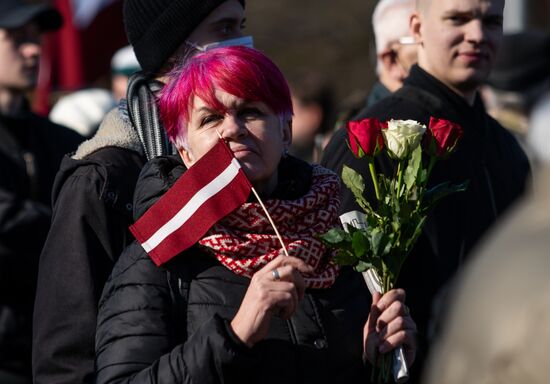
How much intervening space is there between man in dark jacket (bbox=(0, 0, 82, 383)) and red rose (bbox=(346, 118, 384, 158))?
2.02 meters

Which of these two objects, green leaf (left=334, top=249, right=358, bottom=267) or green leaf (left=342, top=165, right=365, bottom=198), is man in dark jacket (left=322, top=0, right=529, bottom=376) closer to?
green leaf (left=342, top=165, right=365, bottom=198)

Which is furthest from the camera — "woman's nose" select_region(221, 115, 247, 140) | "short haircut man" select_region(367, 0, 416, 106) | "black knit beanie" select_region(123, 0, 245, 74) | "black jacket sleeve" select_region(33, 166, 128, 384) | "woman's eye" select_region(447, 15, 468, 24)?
"short haircut man" select_region(367, 0, 416, 106)

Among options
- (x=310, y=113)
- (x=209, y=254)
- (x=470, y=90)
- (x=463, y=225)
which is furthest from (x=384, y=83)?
(x=209, y=254)

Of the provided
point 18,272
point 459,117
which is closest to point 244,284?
point 459,117

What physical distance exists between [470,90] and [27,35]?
242 cm

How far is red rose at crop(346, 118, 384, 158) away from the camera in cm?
310

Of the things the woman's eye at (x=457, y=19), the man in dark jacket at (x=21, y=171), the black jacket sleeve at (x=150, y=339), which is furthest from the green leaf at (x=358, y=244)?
the man in dark jacket at (x=21, y=171)

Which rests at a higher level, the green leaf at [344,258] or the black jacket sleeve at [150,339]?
the green leaf at [344,258]

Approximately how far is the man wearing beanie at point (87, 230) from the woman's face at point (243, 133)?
39 cm

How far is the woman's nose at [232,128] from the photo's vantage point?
3.04 metres

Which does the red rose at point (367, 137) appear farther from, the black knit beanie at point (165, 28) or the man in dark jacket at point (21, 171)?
the man in dark jacket at point (21, 171)

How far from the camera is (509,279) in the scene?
132 cm

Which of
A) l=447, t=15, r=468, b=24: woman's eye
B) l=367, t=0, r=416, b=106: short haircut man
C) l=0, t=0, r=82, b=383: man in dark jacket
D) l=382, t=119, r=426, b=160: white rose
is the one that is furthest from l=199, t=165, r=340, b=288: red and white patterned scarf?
l=367, t=0, r=416, b=106: short haircut man

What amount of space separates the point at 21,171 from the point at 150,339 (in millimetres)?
2837
